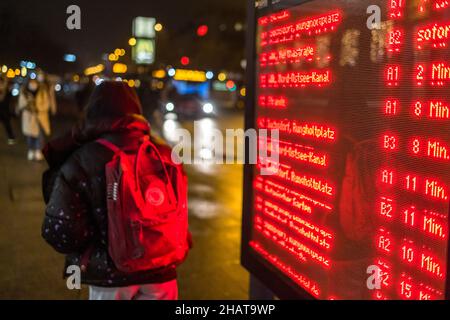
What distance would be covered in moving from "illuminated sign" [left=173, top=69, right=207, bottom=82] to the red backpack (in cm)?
3660

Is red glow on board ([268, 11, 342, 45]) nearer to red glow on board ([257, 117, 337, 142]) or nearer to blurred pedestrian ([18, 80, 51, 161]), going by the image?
red glow on board ([257, 117, 337, 142])

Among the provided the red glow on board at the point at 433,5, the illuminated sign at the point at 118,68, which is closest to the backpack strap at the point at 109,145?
the red glow on board at the point at 433,5

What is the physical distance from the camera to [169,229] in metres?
3.18

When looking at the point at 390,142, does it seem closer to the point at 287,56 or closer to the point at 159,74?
the point at 287,56

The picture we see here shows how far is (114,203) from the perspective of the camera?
9.97ft

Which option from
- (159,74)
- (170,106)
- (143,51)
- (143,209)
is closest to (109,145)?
(143,209)

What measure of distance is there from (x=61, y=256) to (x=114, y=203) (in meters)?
3.63

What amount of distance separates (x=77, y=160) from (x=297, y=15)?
5.34 feet

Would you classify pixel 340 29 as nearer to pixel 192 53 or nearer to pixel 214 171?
pixel 214 171

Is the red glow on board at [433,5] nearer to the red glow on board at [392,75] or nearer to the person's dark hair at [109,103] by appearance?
the red glow on board at [392,75]

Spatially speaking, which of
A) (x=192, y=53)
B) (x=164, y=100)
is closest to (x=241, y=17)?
(x=192, y=53)

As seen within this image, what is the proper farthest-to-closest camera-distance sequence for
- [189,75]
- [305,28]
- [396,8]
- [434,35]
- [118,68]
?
[189,75] < [118,68] < [305,28] < [396,8] < [434,35]

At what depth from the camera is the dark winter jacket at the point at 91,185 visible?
3078 millimetres

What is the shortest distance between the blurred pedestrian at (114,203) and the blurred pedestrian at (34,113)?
10290mm
